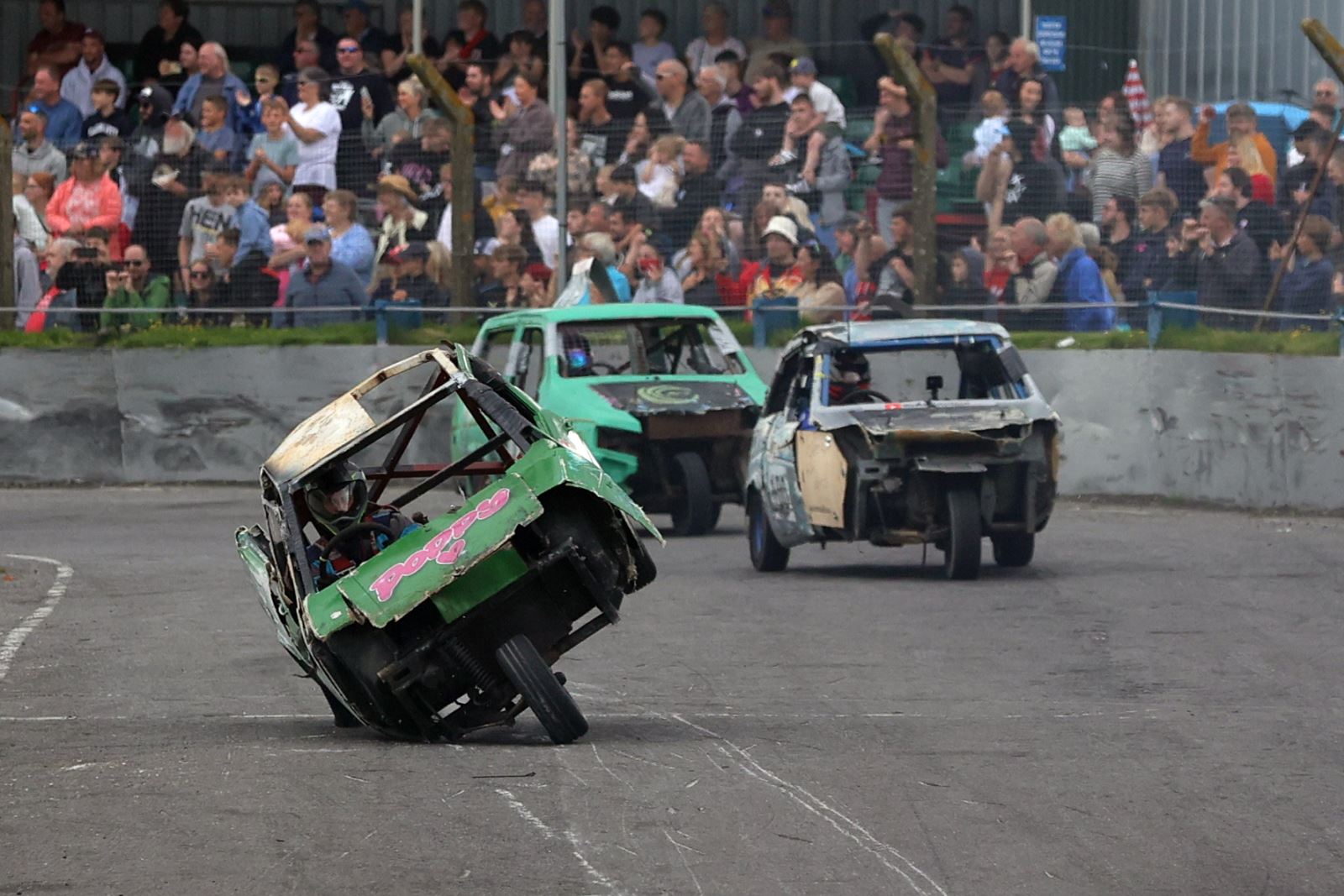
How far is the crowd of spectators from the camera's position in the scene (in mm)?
→ 17828

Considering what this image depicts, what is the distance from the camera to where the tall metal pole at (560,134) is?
19766 mm

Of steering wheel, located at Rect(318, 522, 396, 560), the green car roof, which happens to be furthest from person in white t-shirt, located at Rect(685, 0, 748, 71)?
steering wheel, located at Rect(318, 522, 396, 560)

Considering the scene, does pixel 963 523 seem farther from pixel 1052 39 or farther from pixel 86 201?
pixel 1052 39

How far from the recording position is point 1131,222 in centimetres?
1805

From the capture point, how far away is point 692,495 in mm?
16375

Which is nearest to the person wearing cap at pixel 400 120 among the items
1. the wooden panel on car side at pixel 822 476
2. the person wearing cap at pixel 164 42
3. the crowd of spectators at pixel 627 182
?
the crowd of spectators at pixel 627 182

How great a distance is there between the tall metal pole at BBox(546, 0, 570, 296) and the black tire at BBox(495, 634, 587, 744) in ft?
39.3

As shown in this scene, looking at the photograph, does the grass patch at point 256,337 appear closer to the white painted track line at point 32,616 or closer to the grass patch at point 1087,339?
the grass patch at point 1087,339

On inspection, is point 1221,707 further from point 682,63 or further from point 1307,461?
point 682,63

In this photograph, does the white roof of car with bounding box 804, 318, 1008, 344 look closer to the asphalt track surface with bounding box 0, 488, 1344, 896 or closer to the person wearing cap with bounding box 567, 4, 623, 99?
the asphalt track surface with bounding box 0, 488, 1344, 896

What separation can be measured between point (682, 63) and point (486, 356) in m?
3.94

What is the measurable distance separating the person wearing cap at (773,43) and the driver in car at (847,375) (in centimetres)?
648

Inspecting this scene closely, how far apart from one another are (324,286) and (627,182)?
2870 millimetres

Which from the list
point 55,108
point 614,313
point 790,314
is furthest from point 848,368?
point 55,108
